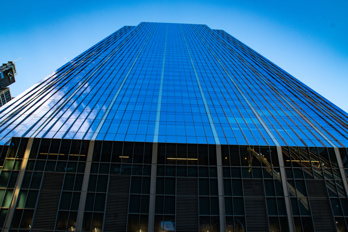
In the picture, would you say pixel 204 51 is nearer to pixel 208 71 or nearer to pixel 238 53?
pixel 238 53

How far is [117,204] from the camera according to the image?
20.9 m

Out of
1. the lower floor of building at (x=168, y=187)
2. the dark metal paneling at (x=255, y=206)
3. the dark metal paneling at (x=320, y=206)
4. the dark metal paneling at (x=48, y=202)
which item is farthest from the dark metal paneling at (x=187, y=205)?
the dark metal paneling at (x=48, y=202)

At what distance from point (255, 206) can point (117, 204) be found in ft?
46.2

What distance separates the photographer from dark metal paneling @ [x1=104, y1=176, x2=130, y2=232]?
20156mm

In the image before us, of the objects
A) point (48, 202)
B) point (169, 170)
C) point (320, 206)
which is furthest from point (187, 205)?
point (48, 202)

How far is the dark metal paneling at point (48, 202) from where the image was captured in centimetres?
1988

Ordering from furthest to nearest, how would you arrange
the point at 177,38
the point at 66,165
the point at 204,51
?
the point at 177,38 < the point at 204,51 < the point at 66,165

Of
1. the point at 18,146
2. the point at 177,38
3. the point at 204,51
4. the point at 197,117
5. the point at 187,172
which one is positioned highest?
the point at 177,38

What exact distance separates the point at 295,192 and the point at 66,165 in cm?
2461

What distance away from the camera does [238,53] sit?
226ft

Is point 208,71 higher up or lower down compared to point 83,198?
higher up

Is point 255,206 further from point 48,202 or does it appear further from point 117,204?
point 48,202

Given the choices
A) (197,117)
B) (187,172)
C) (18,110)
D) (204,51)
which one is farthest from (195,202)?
(204,51)

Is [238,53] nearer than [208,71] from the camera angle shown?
No
